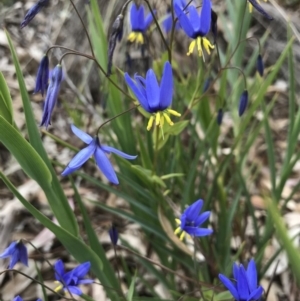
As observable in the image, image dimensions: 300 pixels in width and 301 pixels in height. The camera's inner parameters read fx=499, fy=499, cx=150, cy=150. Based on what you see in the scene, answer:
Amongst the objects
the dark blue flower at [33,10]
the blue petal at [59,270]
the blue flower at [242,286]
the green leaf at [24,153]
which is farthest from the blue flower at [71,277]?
the dark blue flower at [33,10]

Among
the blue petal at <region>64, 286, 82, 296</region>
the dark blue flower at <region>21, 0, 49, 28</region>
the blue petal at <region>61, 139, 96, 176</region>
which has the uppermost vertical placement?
the dark blue flower at <region>21, 0, 49, 28</region>

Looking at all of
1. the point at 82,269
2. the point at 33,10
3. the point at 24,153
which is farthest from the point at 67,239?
the point at 33,10

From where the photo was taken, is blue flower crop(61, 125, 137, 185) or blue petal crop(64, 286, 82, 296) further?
blue petal crop(64, 286, 82, 296)

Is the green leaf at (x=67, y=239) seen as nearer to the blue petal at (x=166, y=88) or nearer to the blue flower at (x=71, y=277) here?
the blue flower at (x=71, y=277)

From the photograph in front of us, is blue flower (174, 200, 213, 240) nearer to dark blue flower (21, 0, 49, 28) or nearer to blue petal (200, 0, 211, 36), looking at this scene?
blue petal (200, 0, 211, 36)

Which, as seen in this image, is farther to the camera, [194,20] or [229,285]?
[194,20]

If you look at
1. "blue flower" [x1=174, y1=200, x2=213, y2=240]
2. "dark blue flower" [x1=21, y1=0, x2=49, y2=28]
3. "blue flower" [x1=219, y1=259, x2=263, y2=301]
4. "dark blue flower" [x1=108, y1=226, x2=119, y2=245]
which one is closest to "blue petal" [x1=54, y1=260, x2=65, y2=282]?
"dark blue flower" [x1=108, y1=226, x2=119, y2=245]

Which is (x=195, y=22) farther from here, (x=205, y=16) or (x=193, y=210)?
(x=193, y=210)
